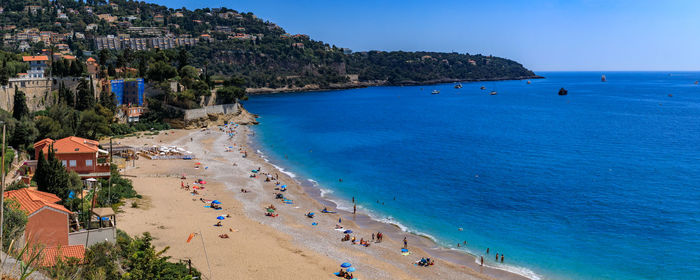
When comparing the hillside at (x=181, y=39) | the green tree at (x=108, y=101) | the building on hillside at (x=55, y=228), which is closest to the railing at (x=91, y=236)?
the building on hillside at (x=55, y=228)

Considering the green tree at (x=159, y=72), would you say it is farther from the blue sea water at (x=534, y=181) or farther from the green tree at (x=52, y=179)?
the green tree at (x=52, y=179)

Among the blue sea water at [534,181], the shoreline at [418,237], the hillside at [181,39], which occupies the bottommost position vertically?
the shoreline at [418,237]

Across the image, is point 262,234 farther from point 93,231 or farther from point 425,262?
point 93,231

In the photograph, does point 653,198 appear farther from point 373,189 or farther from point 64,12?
point 64,12

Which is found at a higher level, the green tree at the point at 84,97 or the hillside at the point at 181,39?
the hillside at the point at 181,39

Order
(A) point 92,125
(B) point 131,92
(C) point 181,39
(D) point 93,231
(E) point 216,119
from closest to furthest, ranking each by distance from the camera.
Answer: (D) point 93,231 → (A) point 92,125 → (B) point 131,92 → (E) point 216,119 → (C) point 181,39

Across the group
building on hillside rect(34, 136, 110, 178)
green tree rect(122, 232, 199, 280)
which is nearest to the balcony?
green tree rect(122, 232, 199, 280)

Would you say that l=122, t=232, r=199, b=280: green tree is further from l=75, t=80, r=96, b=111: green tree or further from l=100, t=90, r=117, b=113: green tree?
l=100, t=90, r=117, b=113: green tree

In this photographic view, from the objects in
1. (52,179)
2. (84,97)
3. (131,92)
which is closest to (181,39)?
(131,92)
